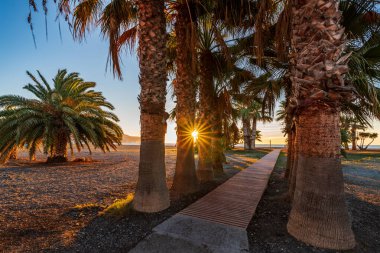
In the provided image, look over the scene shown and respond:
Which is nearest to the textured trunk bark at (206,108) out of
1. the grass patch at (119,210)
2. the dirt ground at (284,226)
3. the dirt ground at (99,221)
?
the dirt ground at (99,221)

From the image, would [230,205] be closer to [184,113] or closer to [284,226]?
[284,226]

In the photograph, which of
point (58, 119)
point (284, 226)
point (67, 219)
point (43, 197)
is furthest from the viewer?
point (58, 119)

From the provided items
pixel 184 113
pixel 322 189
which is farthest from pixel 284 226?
pixel 184 113

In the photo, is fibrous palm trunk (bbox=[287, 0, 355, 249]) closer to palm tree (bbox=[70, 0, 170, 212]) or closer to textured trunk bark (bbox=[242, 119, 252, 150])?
palm tree (bbox=[70, 0, 170, 212])

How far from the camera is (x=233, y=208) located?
464 cm

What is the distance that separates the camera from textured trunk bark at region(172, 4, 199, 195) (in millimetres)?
5914

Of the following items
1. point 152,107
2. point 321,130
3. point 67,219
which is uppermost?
point 152,107

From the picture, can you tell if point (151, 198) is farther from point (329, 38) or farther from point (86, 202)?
point (329, 38)

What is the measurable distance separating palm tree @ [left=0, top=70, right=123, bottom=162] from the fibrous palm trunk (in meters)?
11.7

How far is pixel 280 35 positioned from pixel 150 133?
11.4 feet

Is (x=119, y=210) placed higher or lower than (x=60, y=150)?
lower

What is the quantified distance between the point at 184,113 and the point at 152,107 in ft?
5.62

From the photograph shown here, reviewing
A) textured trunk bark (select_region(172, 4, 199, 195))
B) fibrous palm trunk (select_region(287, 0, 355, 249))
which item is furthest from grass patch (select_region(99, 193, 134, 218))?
fibrous palm trunk (select_region(287, 0, 355, 249))

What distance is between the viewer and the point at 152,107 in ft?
15.1
